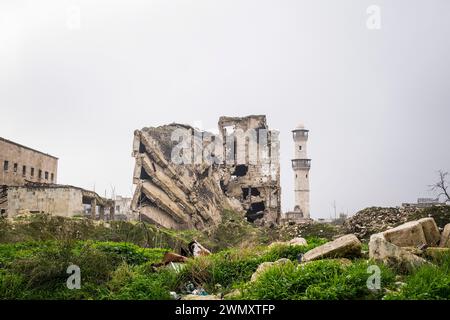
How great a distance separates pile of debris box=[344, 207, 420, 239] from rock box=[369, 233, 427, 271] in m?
12.4

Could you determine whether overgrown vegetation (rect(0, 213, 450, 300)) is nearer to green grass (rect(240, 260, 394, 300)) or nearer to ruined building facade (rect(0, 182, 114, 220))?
green grass (rect(240, 260, 394, 300))

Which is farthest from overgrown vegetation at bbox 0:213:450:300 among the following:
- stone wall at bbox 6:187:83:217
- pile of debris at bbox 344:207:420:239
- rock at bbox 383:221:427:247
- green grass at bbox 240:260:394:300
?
stone wall at bbox 6:187:83:217

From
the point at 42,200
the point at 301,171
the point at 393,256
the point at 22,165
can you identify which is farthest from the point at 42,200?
the point at 301,171

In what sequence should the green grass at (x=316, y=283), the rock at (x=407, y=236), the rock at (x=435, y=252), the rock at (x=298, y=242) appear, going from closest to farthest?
the green grass at (x=316, y=283) < the rock at (x=435, y=252) < the rock at (x=407, y=236) < the rock at (x=298, y=242)

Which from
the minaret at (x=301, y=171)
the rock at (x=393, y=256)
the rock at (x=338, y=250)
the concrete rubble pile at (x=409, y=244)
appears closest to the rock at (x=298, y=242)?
the rock at (x=338, y=250)

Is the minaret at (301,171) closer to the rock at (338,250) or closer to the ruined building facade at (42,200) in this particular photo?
the ruined building facade at (42,200)

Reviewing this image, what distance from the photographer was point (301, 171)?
56938 mm

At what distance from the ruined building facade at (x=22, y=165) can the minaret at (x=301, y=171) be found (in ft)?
97.5

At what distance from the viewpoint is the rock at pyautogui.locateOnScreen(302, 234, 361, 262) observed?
8563 mm

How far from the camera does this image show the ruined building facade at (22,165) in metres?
31.2

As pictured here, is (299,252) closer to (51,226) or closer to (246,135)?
(51,226)

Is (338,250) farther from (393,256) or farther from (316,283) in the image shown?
(316,283)

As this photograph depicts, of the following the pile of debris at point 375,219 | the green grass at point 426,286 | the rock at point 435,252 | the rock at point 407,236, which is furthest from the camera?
the pile of debris at point 375,219
